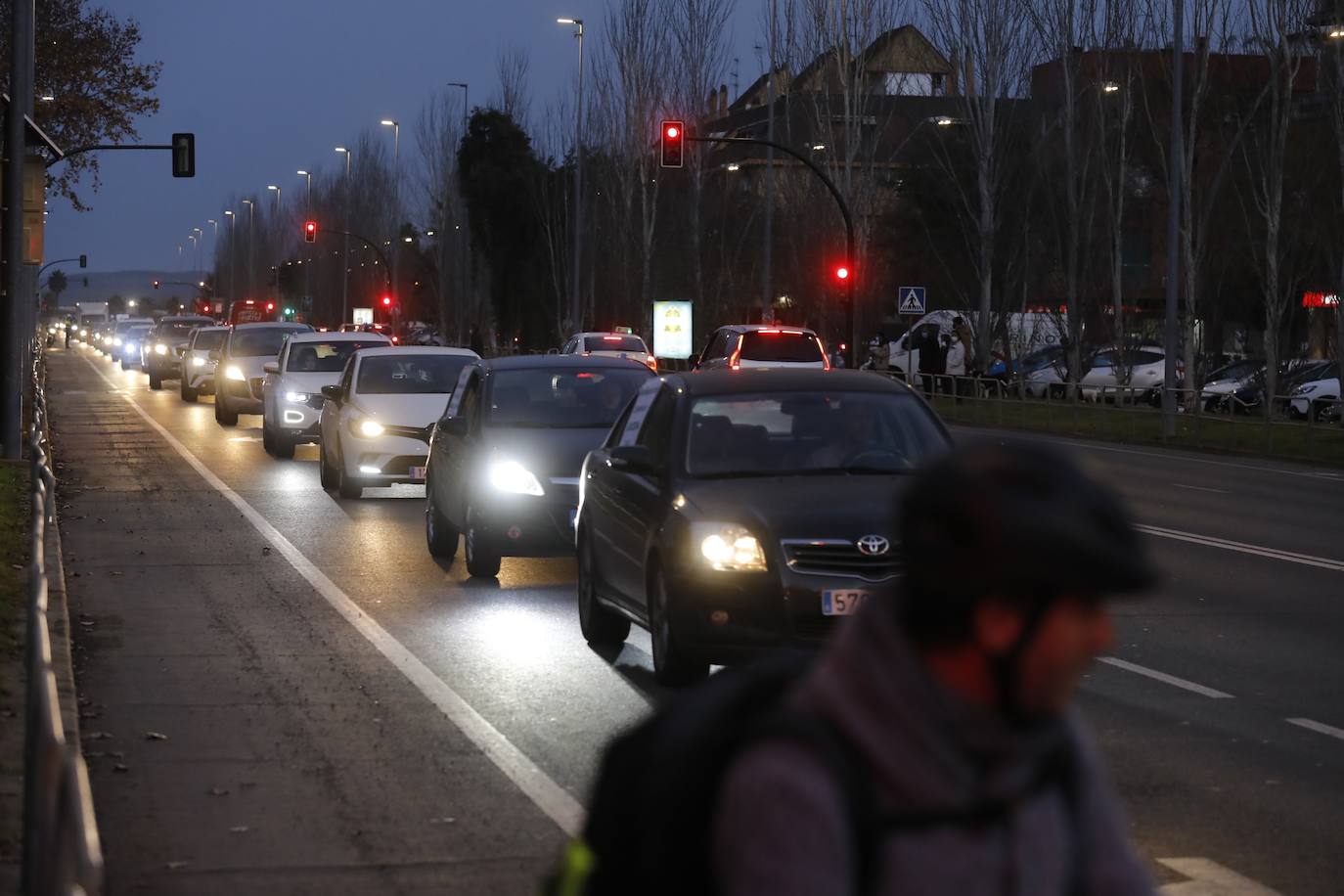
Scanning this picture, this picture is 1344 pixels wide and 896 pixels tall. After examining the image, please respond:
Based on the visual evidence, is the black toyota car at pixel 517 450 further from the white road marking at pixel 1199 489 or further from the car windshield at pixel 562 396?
the white road marking at pixel 1199 489

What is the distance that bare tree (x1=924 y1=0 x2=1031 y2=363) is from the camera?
53906 millimetres

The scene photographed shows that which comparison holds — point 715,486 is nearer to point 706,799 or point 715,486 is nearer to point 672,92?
point 706,799

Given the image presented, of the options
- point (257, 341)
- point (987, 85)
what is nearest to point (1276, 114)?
point (987, 85)

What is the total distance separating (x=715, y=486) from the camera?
1080cm

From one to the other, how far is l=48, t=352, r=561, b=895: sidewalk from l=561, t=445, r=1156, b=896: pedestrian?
15.0 feet

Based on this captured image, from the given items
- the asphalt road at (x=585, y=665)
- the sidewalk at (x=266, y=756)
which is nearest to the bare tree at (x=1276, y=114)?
the asphalt road at (x=585, y=665)

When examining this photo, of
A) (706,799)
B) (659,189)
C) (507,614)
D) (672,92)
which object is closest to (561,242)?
(659,189)

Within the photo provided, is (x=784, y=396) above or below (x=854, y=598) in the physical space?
above

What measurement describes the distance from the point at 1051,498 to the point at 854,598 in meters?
7.79

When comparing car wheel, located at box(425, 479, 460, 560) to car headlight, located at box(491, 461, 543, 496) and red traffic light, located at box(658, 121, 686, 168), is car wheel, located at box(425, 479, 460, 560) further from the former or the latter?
red traffic light, located at box(658, 121, 686, 168)

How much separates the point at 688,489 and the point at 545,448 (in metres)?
5.03

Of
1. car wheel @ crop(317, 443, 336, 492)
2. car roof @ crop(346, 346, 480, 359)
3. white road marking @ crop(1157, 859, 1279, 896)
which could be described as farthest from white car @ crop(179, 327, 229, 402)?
white road marking @ crop(1157, 859, 1279, 896)

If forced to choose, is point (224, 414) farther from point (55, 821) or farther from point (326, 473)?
point (55, 821)

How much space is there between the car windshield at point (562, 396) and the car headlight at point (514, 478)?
0.74 metres
